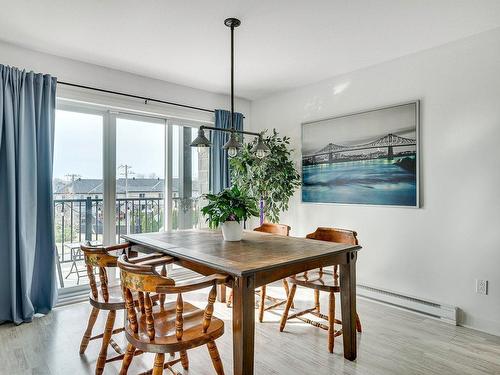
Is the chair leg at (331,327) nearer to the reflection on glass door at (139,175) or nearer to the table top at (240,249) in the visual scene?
the table top at (240,249)

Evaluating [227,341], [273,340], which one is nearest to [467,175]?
[273,340]

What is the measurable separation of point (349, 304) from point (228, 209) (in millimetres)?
1052

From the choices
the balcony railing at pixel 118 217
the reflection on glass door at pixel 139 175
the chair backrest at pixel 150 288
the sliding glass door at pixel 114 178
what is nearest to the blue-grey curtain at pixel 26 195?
the sliding glass door at pixel 114 178

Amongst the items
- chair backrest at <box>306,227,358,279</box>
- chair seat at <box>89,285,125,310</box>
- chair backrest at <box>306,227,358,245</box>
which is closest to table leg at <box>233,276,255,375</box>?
chair seat at <box>89,285,125,310</box>

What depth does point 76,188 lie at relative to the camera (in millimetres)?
3643

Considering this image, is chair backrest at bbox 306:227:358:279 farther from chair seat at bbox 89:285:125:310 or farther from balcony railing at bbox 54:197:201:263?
balcony railing at bbox 54:197:201:263

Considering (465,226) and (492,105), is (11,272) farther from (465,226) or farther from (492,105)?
(492,105)

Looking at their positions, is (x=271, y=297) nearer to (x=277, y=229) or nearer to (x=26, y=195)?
(x=277, y=229)

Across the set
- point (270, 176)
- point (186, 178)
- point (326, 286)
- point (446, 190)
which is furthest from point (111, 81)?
point (446, 190)

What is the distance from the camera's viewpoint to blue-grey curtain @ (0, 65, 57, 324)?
2891 mm

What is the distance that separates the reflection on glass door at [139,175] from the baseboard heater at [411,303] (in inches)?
101

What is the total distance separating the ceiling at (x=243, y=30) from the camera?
7.87 feet

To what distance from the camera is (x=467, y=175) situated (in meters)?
2.86

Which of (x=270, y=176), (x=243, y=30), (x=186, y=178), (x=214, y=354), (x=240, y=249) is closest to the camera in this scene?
(x=214, y=354)
